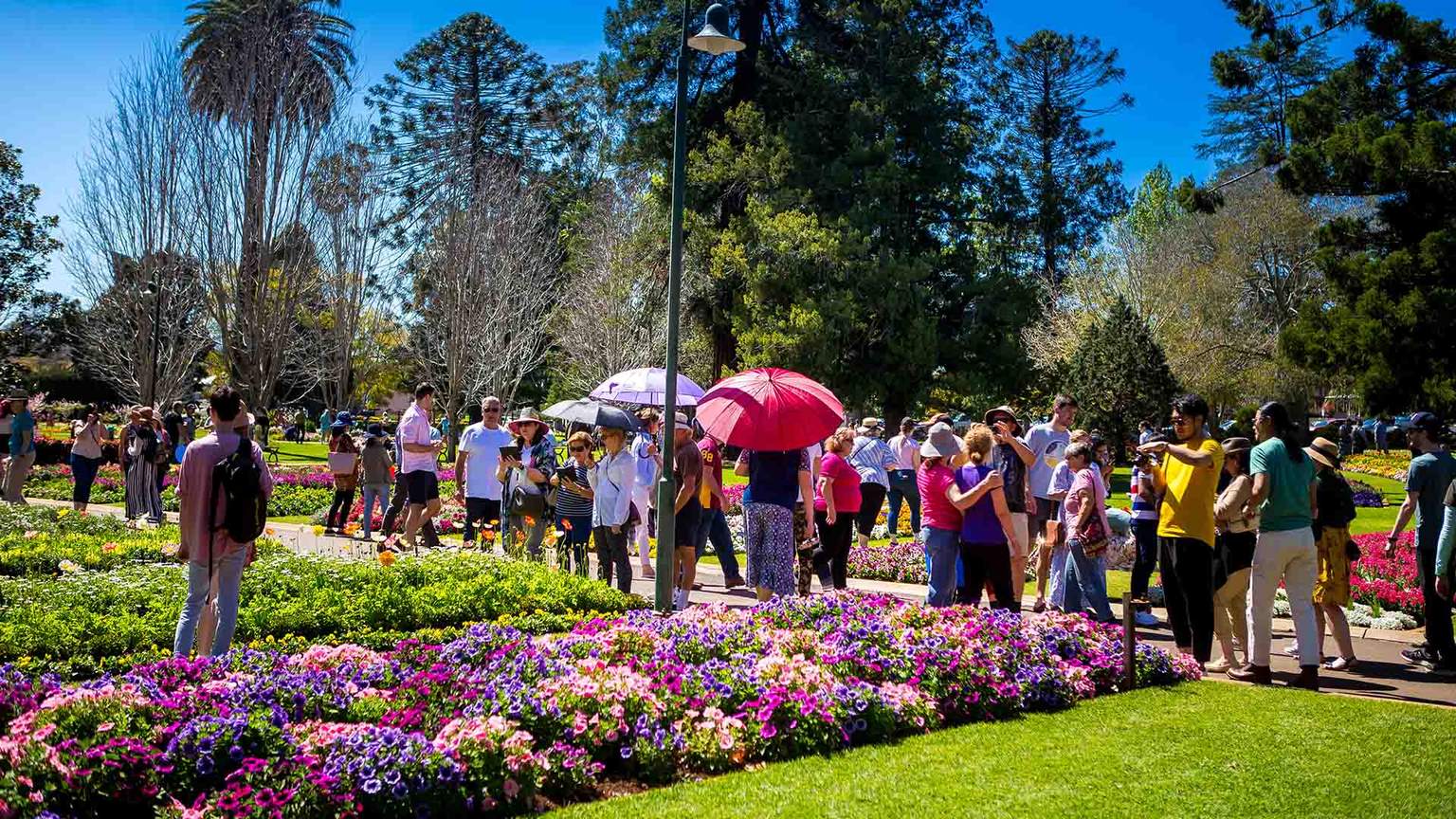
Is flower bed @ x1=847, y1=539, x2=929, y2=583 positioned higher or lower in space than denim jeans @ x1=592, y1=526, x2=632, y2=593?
lower

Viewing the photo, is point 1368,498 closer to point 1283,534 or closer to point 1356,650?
point 1356,650

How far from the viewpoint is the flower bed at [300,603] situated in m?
7.44

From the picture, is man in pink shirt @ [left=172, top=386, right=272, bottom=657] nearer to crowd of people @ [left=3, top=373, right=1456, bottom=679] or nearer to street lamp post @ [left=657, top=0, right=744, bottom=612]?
crowd of people @ [left=3, top=373, right=1456, bottom=679]

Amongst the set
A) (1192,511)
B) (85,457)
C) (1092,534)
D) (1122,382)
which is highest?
(1122,382)

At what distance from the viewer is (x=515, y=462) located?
1102 centimetres

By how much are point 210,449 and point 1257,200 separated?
42782mm

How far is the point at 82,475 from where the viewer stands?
57.2 feet

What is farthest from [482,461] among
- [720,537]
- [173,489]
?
[173,489]

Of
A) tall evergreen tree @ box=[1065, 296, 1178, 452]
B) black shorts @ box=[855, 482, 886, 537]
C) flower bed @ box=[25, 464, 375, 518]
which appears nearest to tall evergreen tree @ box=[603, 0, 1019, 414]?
tall evergreen tree @ box=[1065, 296, 1178, 452]

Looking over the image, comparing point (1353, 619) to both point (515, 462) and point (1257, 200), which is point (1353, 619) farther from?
point (1257, 200)

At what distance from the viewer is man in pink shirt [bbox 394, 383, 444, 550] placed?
12664 mm

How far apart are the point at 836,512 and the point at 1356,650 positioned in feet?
14.5

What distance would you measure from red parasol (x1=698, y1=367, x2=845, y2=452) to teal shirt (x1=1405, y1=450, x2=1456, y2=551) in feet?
14.2

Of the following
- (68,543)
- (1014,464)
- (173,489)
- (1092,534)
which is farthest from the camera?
(173,489)
